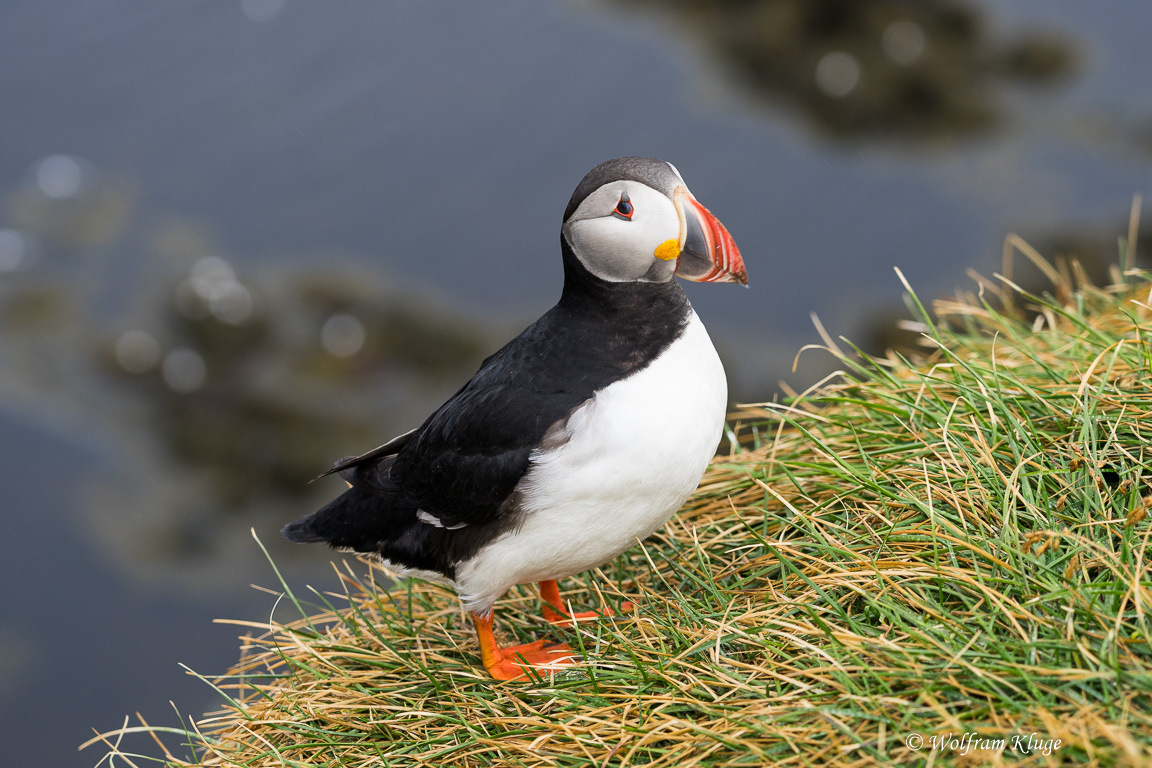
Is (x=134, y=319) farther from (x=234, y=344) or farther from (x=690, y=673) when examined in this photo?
(x=690, y=673)

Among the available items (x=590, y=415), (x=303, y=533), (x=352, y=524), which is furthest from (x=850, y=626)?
(x=303, y=533)

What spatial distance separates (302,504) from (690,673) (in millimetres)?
5336

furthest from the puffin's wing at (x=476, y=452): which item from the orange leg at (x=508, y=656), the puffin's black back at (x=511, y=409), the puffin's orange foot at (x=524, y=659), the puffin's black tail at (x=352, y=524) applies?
the puffin's orange foot at (x=524, y=659)

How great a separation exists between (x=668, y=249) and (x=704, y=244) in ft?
0.33

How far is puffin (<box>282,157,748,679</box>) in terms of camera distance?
2.52 metres

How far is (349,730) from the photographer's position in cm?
285

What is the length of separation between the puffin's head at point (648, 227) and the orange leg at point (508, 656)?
124cm

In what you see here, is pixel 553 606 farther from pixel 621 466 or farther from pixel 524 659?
pixel 621 466

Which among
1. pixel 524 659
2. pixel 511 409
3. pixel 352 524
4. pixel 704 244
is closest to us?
pixel 704 244

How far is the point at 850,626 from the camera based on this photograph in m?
2.38

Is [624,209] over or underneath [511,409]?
over

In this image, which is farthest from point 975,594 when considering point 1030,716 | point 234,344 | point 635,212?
point 234,344

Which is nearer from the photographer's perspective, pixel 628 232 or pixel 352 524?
pixel 628 232

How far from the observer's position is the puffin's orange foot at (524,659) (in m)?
2.83
